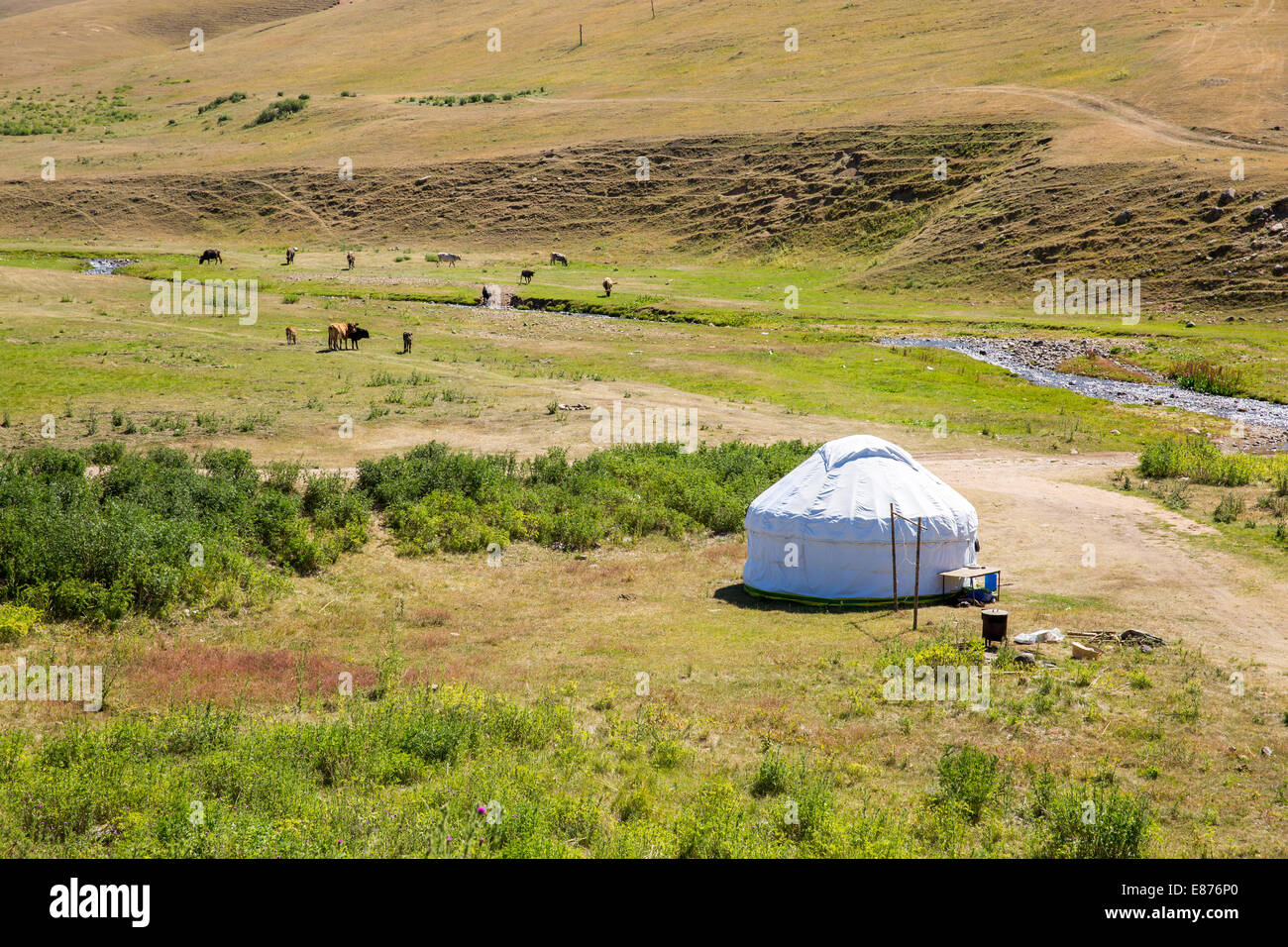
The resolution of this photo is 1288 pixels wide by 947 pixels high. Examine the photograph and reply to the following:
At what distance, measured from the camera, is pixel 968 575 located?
19.7 meters

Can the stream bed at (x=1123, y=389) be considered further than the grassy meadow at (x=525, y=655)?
Yes

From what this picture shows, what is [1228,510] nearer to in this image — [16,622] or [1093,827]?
[1093,827]

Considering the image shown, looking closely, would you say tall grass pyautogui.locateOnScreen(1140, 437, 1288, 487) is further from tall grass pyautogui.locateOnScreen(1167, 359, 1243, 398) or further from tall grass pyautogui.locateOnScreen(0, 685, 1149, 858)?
tall grass pyautogui.locateOnScreen(0, 685, 1149, 858)

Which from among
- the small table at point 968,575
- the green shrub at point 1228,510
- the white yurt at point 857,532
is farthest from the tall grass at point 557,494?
the green shrub at point 1228,510

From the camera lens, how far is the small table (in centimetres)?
1962

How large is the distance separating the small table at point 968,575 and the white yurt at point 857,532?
0.11m

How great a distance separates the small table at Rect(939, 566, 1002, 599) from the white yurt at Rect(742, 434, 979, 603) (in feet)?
0.37

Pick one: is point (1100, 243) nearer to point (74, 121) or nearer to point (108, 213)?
point (108, 213)

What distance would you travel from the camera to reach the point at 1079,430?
120ft

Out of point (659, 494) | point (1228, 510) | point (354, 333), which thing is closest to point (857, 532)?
point (659, 494)

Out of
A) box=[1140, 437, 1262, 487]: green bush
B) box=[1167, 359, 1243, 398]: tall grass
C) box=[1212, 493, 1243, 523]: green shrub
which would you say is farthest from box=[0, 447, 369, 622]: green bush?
box=[1167, 359, 1243, 398]: tall grass

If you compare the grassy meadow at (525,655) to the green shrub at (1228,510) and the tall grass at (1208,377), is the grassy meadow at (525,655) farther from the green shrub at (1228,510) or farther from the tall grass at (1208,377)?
the tall grass at (1208,377)

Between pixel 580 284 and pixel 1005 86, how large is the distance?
49.8 meters

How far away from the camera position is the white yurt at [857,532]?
65.9 ft
